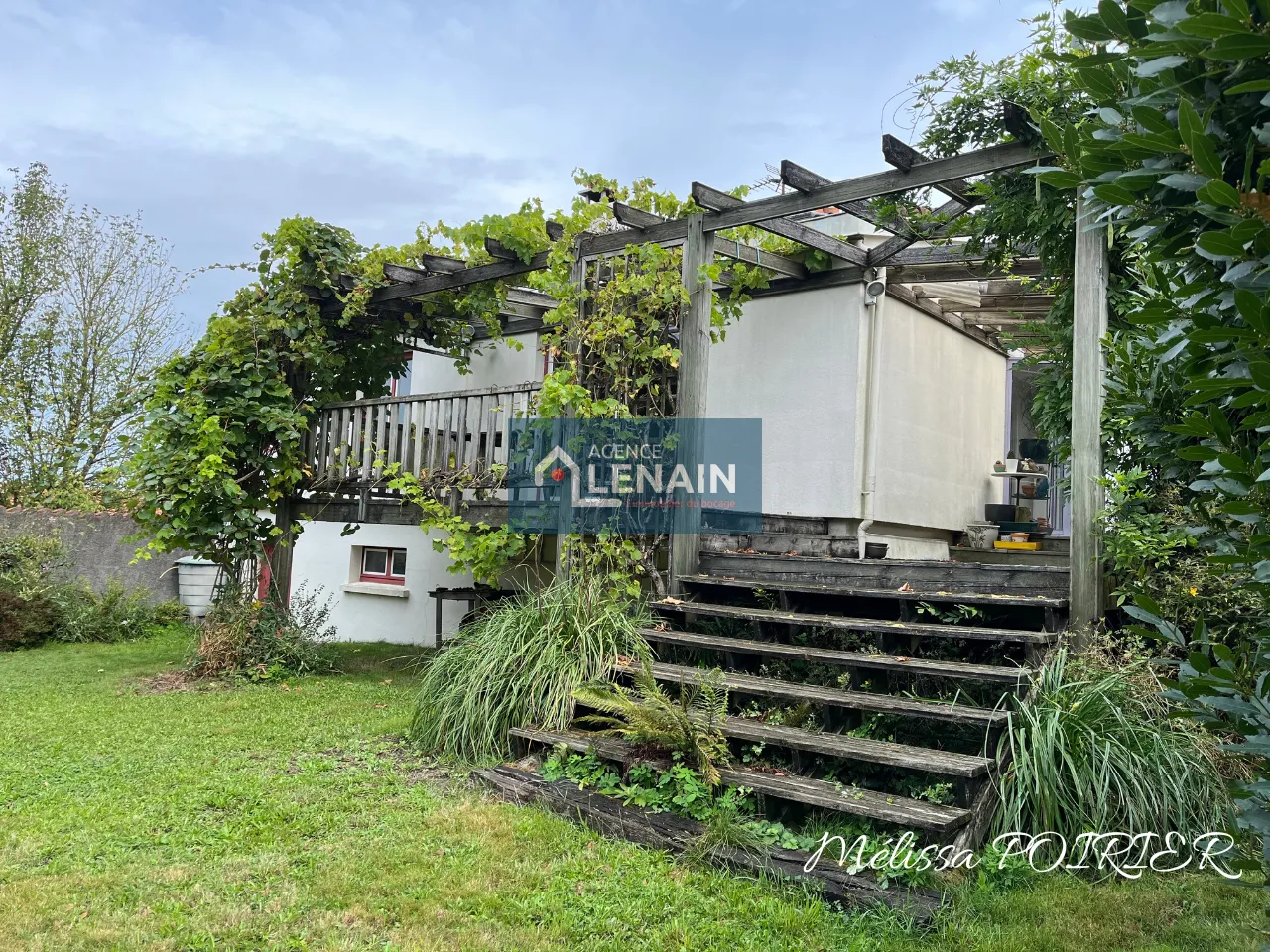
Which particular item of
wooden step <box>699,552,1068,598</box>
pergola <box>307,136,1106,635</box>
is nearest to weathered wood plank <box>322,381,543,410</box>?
pergola <box>307,136,1106,635</box>

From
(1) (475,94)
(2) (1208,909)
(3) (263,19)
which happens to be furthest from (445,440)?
(2) (1208,909)

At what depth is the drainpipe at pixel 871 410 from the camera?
7.48 m

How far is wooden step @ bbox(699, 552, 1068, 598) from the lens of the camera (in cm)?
500

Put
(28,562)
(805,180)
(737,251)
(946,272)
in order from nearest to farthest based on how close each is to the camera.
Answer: (805,180)
(737,251)
(946,272)
(28,562)

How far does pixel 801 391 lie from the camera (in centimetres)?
789

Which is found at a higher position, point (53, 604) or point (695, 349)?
point (695, 349)

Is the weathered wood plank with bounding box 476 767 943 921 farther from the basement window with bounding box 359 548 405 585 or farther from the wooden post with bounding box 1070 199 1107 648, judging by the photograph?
the basement window with bounding box 359 548 405 585

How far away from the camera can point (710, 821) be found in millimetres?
3756

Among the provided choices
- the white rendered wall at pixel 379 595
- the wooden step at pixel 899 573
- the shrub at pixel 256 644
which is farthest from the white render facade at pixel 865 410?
the white rendered wall at pixel 379 595

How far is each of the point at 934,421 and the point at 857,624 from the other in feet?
13.7

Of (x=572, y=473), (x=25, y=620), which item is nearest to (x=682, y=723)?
(x=572, y=473)

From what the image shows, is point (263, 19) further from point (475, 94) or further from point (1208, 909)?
point (1208, 909)

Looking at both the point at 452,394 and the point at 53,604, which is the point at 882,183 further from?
the point at 53,604

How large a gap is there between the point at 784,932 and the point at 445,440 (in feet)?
18.8
